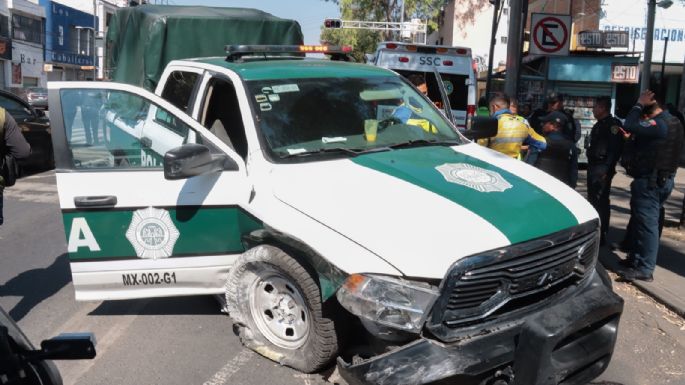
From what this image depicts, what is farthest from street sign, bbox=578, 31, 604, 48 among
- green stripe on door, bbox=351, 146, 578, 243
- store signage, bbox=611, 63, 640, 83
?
green stripe on door, bbox=351, 146, 578, 243

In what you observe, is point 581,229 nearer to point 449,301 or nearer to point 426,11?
point 449,301

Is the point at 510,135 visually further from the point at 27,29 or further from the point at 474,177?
the point at 27,29

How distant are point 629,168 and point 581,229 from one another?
284cm

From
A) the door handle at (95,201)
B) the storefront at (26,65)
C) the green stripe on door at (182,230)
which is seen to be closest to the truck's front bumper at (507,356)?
the green stripe on door at (182,230)

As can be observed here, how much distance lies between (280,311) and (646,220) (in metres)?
3.72

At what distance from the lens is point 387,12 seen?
40.8 metres

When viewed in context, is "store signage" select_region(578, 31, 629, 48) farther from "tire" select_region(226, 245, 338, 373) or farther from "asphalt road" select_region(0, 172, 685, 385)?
"tire" select_region(226, 245, 338, 373)

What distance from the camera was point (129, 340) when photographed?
16.0ft

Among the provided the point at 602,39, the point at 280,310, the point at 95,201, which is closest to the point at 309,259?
the point at 280,310

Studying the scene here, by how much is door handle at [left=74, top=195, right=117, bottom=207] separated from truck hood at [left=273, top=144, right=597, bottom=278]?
1143 millimetres

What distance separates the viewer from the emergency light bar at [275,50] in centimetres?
541

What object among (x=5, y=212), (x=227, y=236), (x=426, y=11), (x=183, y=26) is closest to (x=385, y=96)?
(x=227, y=236)

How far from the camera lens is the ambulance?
1331cm

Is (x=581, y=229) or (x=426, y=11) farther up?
(x=426, y=11)
